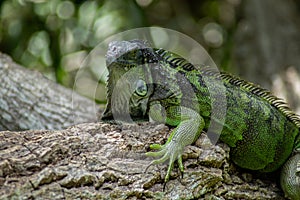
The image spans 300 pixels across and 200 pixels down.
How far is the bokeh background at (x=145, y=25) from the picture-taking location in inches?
275

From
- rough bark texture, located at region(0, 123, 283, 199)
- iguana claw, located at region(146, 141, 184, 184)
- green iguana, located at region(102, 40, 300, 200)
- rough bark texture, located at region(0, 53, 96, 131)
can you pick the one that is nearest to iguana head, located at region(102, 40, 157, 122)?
green iguana, located at region(102, 40, 300, 200)

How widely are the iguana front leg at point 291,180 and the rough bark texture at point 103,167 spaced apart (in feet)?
1.12

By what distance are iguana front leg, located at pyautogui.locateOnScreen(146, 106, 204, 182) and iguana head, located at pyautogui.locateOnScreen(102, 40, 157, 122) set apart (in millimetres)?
270

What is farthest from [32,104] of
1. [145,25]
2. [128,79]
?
[145,25]

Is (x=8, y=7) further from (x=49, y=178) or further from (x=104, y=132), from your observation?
(x=49, y=178)

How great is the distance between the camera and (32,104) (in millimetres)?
4840

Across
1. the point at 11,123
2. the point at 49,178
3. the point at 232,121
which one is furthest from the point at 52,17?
the point at 49,178

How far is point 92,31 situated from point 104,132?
156 inches

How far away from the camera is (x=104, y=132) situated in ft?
11.3

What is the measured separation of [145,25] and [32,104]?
9.39ft

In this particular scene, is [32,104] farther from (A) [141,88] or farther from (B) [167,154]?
(B) [167,154]

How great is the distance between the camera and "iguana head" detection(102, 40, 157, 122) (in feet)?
11.9

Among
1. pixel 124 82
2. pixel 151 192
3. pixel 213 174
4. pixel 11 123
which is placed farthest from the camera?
pixel 11 123

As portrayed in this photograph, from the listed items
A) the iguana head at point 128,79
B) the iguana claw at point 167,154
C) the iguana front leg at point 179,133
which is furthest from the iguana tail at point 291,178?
the iguana head at point 128,79
